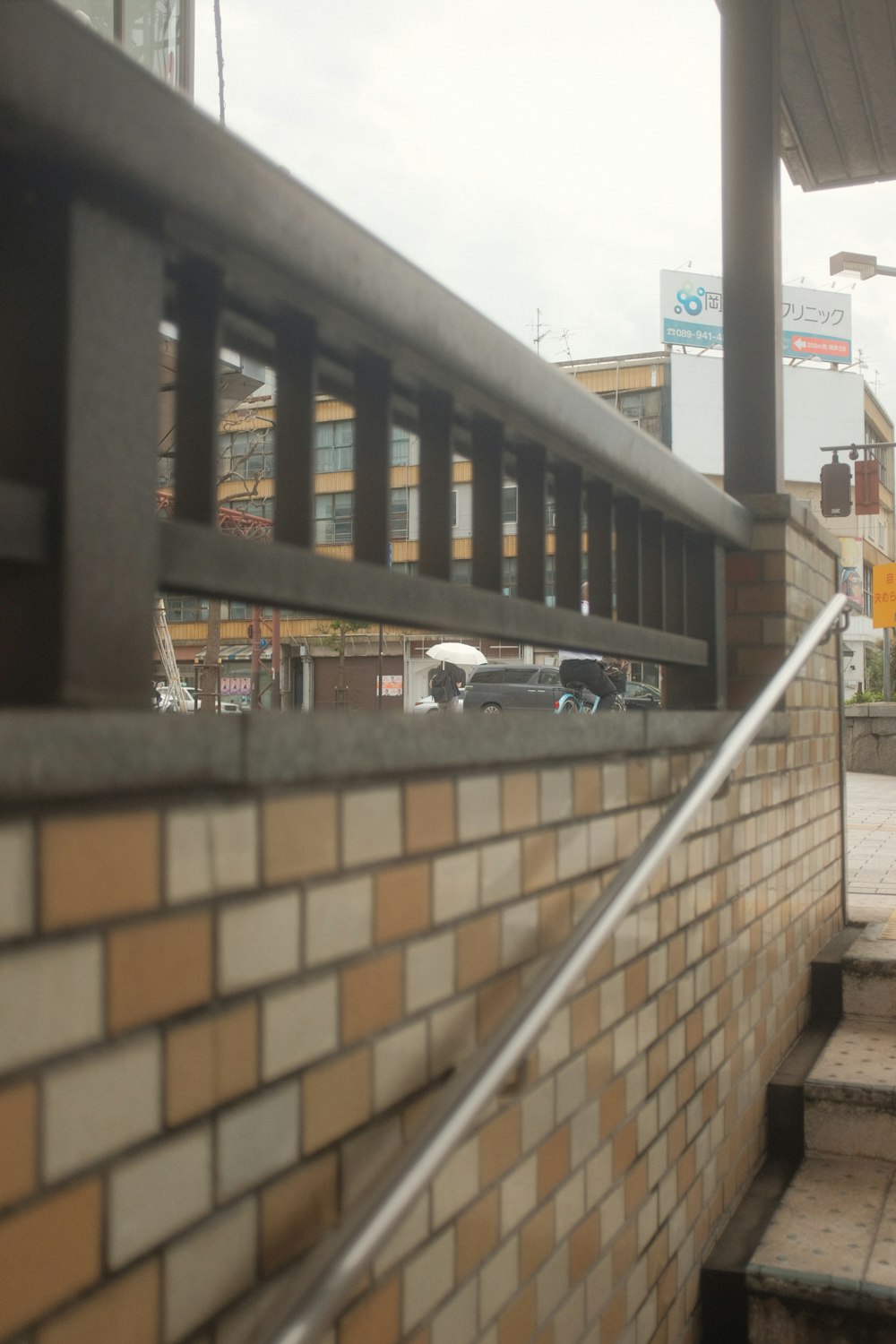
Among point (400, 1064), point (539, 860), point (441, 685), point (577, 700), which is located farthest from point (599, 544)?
point (577, 700)

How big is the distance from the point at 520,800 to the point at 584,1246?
29.6 inches

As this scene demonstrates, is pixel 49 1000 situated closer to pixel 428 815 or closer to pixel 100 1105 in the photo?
pixel 100 1105

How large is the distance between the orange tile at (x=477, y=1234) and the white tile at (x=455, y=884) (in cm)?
37

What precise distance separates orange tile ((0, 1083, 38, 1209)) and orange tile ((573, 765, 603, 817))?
1.14m

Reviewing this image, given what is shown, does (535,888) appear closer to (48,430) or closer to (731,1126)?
(48,430)

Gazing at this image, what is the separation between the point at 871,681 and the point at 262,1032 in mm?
31327

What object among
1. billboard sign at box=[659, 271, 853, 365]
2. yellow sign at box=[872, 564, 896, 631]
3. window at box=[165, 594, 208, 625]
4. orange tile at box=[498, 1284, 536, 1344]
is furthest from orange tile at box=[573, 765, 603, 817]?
billboard sign at box=[659, 271, 853, 365]

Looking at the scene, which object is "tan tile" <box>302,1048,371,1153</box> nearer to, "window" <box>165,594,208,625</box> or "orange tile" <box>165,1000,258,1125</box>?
"orange tile" <box>165,1000,258,1125</box>

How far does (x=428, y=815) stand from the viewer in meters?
1.41

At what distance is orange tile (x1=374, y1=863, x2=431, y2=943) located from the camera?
1304 mm

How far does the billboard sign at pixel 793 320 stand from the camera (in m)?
55.1

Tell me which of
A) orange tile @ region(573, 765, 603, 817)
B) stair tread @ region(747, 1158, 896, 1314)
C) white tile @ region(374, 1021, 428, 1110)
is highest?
orange tile @ region(573, 765, 603, 817)

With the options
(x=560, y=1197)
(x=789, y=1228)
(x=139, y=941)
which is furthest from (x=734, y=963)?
(x=139, y=941)

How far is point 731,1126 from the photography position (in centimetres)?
279
